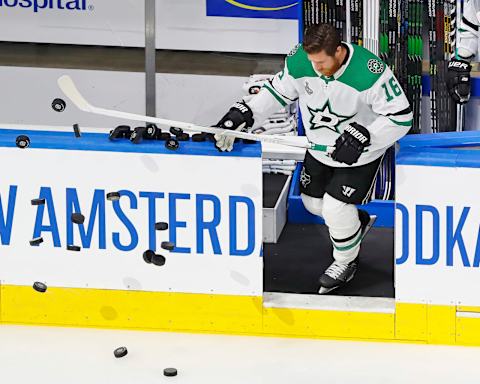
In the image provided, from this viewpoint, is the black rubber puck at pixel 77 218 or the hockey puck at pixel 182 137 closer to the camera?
the black rubber puck at pixel 77 218

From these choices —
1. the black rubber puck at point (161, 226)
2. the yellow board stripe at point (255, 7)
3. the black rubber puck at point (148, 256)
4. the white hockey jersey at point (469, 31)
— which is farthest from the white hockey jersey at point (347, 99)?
the yellow board stripe at point (255, 7)

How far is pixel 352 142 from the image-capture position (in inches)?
262

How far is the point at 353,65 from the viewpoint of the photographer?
22.1ft

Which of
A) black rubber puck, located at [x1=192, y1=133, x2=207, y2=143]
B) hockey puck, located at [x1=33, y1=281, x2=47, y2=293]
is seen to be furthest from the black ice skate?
hockey puck, located at [x1=33, y1=281, x2=47, y2=293]

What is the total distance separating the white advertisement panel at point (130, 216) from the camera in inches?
267

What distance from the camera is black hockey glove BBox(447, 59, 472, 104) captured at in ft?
28.3

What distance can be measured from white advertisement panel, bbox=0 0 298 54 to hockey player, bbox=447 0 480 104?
4.51ft

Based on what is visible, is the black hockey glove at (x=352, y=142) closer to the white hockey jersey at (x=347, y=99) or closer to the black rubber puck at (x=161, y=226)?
the white hockey jersey at (x=347, y=99)

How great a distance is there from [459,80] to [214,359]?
9.34 feet

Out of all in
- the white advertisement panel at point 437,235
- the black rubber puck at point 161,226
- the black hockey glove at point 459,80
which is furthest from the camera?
the black hockey glove at point 459,80

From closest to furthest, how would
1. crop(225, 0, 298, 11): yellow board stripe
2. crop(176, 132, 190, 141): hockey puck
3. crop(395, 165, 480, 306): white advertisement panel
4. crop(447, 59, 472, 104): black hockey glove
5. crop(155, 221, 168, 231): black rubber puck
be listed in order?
crop(395, 165, 480, 306): white advertisement panel → crop(155, 221, 168, 231): black rubber puck → crop(176, 132, 190, 141): hockey puck → crop(447, 59, 472, 104): black hockey glove → crop(225, 0, 298, 11): yellow board stripe

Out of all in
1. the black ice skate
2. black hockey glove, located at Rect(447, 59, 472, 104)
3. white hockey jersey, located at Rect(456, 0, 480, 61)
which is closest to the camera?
the black ice skate

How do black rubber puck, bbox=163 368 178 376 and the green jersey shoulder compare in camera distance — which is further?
the green jersey shoulder

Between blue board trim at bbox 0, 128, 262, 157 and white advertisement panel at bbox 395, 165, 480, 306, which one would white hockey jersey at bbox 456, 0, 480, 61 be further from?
blue board trim at bbox 0, 128, 262, 157
